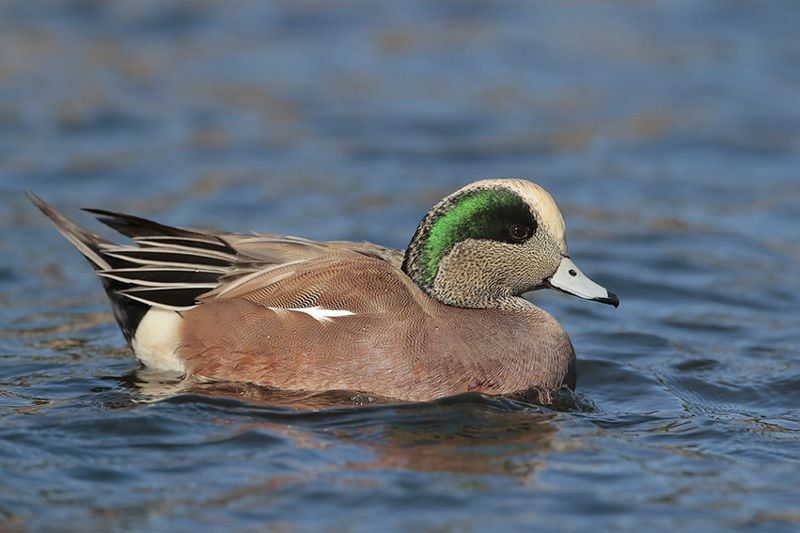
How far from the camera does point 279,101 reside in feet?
39.2

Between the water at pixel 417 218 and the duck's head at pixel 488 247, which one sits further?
the duck's head at pixel 488 247

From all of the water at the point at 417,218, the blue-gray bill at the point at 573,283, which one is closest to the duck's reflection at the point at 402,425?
the water at the point at 417,218

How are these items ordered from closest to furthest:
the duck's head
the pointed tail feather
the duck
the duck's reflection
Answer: the duck's reflection, the duck, the duck's head, the pointed tail feather

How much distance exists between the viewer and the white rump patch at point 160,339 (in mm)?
6293

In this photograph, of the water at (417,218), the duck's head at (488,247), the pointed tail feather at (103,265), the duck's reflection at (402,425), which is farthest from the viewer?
the pointed tail feather at (103,265)

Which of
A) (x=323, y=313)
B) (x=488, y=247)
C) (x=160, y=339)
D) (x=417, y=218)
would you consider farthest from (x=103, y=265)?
(x=417, y=218)

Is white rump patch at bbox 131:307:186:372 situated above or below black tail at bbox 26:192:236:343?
below

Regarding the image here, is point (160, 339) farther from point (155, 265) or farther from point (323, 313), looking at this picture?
point (323, 313)

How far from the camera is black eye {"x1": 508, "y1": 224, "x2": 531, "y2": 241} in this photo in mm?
6305

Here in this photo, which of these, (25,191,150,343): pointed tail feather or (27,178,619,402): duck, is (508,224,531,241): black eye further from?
(25,191,150,343): pointed tail feather

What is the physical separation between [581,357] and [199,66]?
22.0 ft

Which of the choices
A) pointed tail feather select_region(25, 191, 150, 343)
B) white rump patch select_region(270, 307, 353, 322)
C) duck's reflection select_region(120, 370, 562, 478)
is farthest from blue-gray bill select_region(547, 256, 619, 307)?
pointed tail feather select_region(25, 191, 150, 343)

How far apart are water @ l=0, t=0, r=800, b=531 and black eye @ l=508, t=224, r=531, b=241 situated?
835mm

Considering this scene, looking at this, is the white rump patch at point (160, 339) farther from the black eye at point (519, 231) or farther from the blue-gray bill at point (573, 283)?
the blue-gray bill at point (573, 283)
